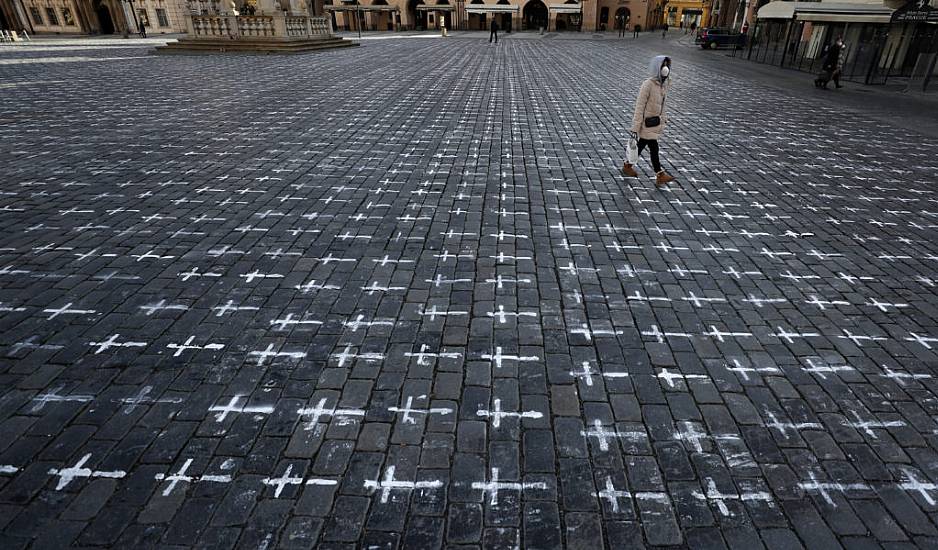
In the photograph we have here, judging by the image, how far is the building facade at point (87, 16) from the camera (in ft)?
164

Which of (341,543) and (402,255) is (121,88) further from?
(341,543)

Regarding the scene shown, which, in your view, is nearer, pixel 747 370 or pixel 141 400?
pixel 141 400

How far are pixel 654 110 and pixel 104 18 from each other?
215 ft

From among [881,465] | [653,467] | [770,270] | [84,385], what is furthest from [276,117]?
[881,465]

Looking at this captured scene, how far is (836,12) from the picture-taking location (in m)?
20.1

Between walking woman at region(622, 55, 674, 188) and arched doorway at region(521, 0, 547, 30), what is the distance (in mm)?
58580

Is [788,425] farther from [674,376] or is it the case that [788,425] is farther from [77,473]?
[77,473]

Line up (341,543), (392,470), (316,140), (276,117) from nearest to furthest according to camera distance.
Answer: (341,543) < (392,470) < (316,140) < (276,117)

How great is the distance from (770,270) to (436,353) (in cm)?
387

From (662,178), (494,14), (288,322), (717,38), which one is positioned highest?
(494,14)

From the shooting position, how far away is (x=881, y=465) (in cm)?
318

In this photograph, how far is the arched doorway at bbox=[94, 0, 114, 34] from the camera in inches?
2018

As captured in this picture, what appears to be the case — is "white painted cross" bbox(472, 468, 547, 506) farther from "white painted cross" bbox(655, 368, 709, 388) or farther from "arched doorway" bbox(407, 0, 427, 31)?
"arched doorway" bbox(407, 0, 427, 31)

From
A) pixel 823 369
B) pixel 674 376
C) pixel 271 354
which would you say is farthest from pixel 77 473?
pixel 823 369
